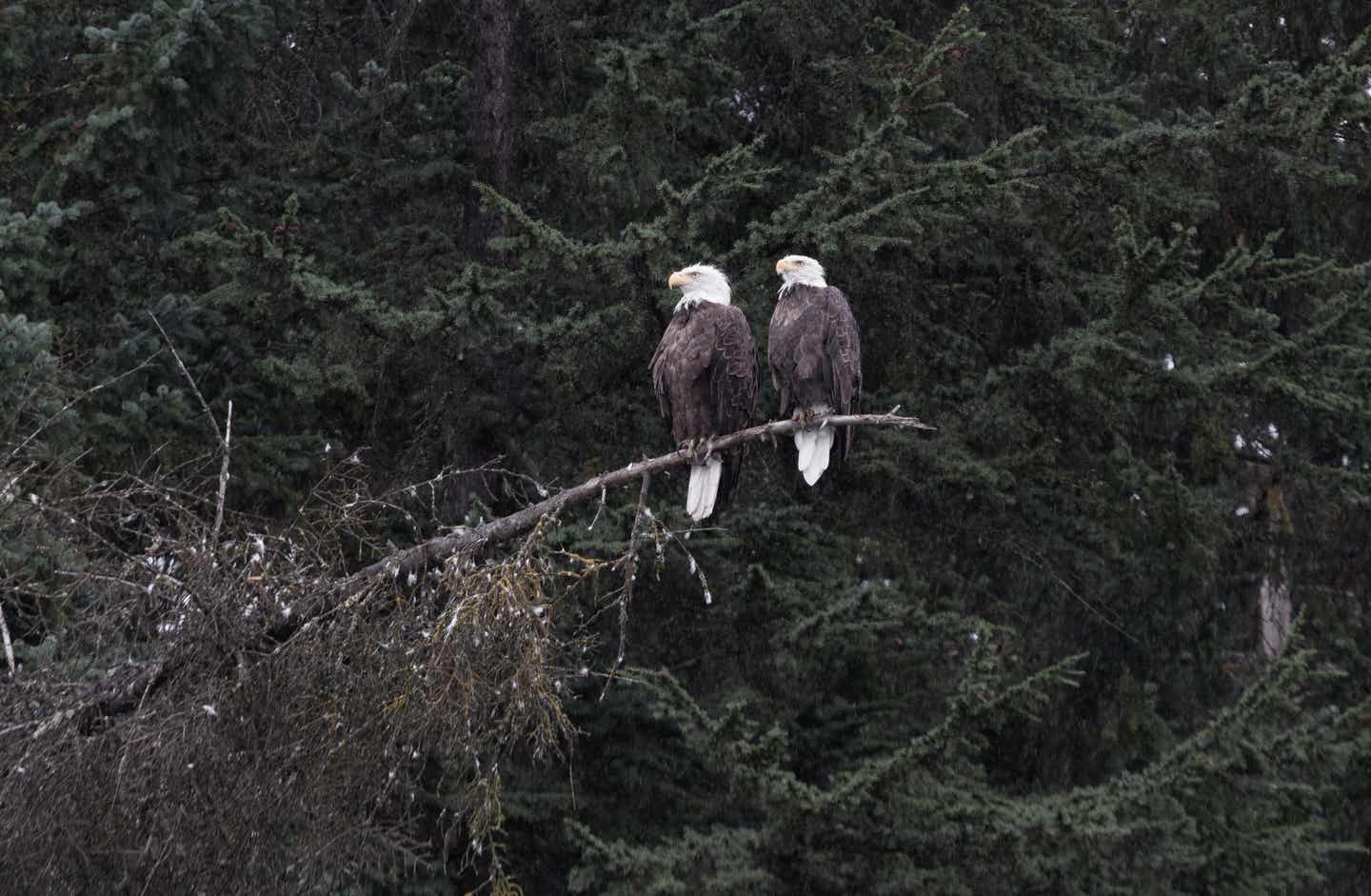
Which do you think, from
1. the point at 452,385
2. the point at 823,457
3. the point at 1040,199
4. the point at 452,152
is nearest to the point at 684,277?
the point at 823,457

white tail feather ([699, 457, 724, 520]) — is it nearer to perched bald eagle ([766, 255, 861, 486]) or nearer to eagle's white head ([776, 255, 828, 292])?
perched bald eagle ([766, 255, 861, 486])

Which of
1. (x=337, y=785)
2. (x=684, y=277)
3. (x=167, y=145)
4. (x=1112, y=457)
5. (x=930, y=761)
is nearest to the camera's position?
(x=337, y=785)

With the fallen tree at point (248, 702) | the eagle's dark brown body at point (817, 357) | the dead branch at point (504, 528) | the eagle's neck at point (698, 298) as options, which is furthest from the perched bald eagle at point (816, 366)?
the fallen tree at point (248, 702)

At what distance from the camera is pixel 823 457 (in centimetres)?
745

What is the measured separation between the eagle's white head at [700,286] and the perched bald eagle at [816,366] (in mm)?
298

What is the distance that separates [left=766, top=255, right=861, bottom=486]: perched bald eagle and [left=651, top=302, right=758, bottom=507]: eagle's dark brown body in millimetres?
197

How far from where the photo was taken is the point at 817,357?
7477 millimetres

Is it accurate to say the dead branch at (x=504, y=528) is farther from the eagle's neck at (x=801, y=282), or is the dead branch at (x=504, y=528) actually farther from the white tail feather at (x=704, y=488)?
the eagle's neck at (x=801, y=282)

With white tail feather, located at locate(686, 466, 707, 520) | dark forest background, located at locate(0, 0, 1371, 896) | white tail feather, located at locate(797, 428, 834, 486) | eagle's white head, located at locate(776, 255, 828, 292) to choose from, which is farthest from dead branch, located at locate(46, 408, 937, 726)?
eagle's white head, located at locate(776, 255, 828, 292)

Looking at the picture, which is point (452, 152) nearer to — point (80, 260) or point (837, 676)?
point (80, 260)

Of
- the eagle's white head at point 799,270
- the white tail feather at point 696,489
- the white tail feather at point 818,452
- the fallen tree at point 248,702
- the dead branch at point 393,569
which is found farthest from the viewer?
the eagle's white head at point 799,270

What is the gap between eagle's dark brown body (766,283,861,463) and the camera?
295 inches

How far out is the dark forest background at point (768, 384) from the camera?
8484mm

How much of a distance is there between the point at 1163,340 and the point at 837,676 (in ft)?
9.18
